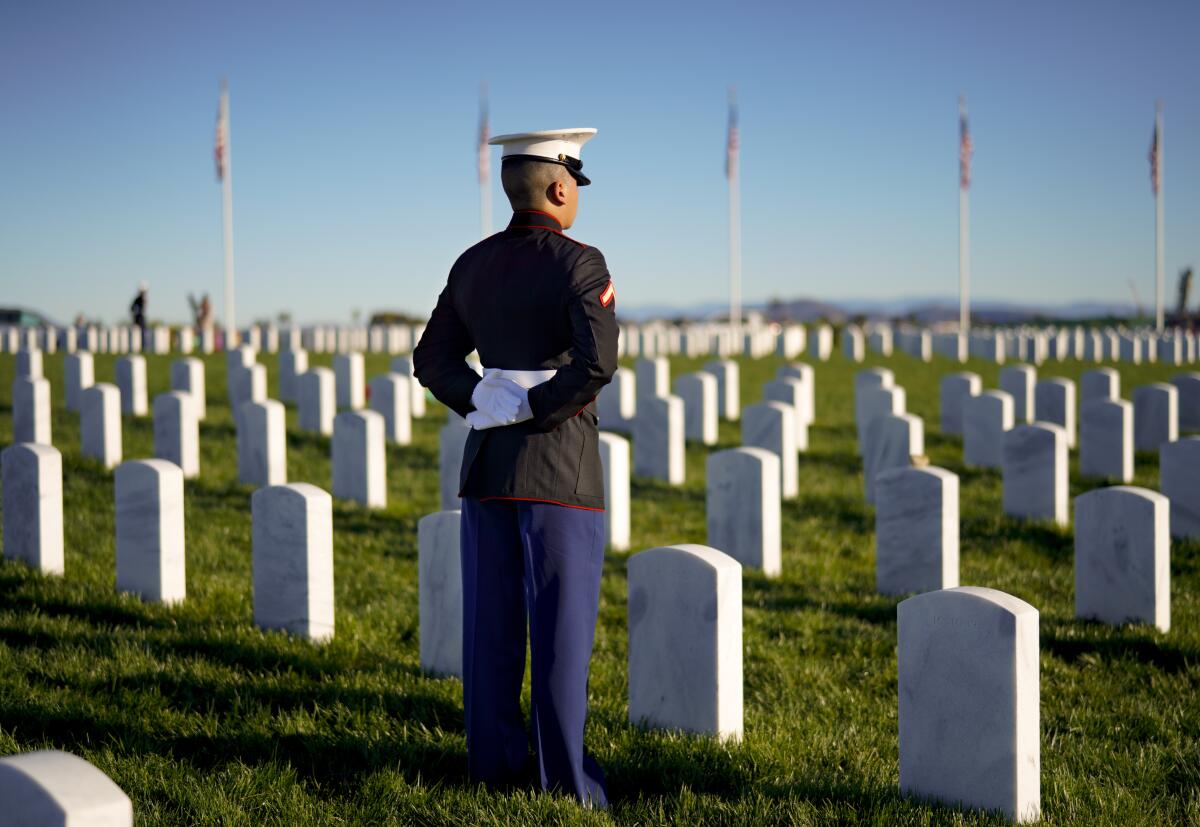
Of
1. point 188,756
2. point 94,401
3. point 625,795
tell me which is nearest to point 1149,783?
point 625,795

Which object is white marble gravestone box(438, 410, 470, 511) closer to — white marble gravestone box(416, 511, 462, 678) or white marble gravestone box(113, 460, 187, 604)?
white marble gravestone box(113, 460, 187, 604)

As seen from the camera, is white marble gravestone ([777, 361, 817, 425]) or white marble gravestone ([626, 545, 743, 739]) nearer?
white marble gravestone ([626, 545, 743, 739])

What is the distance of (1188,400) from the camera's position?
547 inches

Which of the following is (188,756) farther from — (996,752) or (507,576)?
(996,752)

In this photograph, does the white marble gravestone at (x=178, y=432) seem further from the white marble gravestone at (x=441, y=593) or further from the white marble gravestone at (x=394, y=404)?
the white marble gravestone at (x=441, y=593)

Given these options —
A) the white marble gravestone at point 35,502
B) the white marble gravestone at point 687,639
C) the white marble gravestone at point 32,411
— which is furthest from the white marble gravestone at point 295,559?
the white marble gravestone at point 32,411

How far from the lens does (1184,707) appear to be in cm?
472

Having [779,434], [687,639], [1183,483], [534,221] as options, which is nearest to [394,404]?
[779,434]

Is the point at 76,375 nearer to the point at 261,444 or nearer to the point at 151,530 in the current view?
the point at 261,444

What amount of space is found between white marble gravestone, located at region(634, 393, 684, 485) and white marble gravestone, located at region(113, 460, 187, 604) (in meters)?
4.93

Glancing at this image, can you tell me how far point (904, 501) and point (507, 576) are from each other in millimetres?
3456

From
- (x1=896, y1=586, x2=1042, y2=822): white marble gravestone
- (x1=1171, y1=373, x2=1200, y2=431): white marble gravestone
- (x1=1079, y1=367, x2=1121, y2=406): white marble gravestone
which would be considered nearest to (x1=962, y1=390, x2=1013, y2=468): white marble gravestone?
(x1=1079, y1=367, x2=1121, y2=406): white marble gravestone

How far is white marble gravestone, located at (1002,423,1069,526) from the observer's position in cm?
807

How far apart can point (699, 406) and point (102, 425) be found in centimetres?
585
